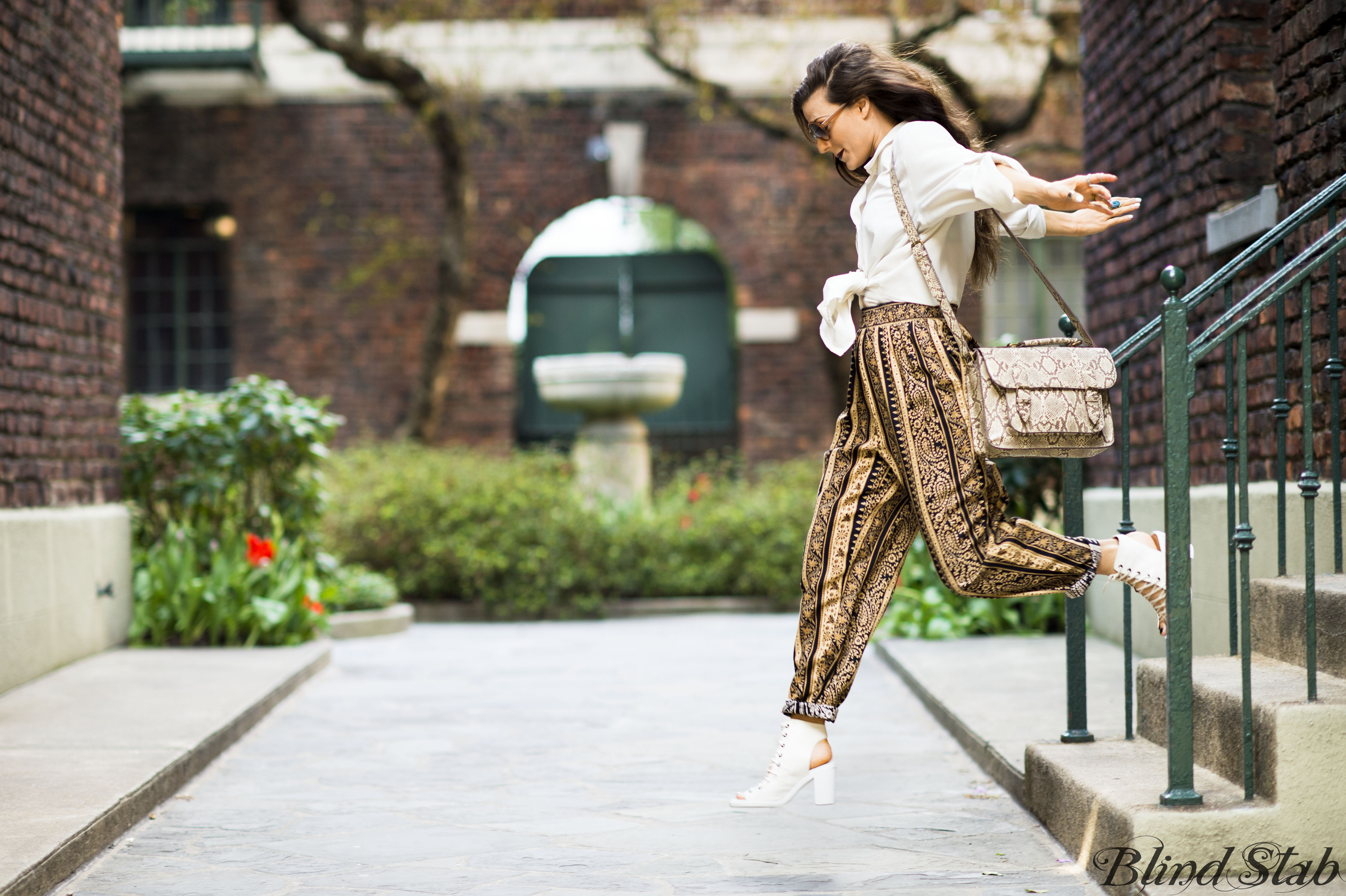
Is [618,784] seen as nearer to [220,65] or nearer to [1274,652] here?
[1274,652]

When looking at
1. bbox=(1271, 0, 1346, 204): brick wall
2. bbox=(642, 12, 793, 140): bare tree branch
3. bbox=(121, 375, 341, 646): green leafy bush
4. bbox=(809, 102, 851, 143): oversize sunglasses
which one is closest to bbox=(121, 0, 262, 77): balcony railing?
bbox=(642, 12, 793, 140): bare tree branch

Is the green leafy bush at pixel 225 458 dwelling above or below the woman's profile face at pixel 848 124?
below

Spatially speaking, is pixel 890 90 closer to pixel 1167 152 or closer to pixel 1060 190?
pixel 1060 190

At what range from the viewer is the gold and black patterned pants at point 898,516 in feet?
10.1

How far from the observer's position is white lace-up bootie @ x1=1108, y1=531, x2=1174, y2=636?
3.03 meters

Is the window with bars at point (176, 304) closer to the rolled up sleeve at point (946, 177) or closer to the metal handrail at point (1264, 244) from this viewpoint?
the rolled up sleeve at point (946, 177)

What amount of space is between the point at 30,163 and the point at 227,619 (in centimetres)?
235

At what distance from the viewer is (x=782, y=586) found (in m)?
9.36

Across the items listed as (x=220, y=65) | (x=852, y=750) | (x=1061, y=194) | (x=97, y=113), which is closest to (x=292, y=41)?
(x=220, y=65)

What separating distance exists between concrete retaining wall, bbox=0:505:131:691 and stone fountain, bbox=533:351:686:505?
440 centimetres

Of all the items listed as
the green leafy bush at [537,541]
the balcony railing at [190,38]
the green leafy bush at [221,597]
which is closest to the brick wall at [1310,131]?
the green leafy bush at [221,597]

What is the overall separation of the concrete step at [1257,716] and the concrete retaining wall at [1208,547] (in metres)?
0.20

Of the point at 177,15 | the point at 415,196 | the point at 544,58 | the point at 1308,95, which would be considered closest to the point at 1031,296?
the point at 544,58

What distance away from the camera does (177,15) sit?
13.2m
